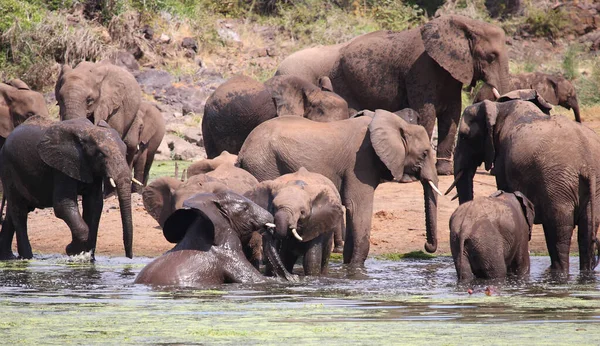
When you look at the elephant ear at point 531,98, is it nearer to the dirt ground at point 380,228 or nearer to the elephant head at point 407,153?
Answer: the elephant head at point 407,153

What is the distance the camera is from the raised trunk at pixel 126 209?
562 inches

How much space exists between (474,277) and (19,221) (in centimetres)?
564

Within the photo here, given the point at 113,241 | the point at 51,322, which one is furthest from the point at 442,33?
the point at 51,322

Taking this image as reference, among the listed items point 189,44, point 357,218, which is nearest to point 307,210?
point 357,218

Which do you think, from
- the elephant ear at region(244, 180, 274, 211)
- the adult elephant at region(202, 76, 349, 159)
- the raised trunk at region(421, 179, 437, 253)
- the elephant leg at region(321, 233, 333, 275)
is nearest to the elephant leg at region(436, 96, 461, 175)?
the adult elephant at region(202, 76, 349, 159)

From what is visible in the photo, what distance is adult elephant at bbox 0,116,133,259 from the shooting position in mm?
14234

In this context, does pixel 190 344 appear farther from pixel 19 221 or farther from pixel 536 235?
pixel 536 235

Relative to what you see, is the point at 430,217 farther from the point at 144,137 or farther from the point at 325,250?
the point at 144,137

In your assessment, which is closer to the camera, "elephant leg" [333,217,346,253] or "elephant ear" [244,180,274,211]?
"elephant ear" [244,180,274,211]

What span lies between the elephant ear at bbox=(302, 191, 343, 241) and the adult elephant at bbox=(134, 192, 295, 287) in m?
0.82

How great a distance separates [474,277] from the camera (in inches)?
460

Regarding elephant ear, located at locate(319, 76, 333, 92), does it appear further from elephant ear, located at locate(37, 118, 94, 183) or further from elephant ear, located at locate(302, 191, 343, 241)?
elephant ear, located at locate(302, 191, 343, 241)

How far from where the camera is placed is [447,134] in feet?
59.1

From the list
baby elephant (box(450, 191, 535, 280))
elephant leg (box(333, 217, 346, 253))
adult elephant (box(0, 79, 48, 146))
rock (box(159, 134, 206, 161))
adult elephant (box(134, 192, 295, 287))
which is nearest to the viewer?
adult elephant (box(134, 192, 295, 287))
